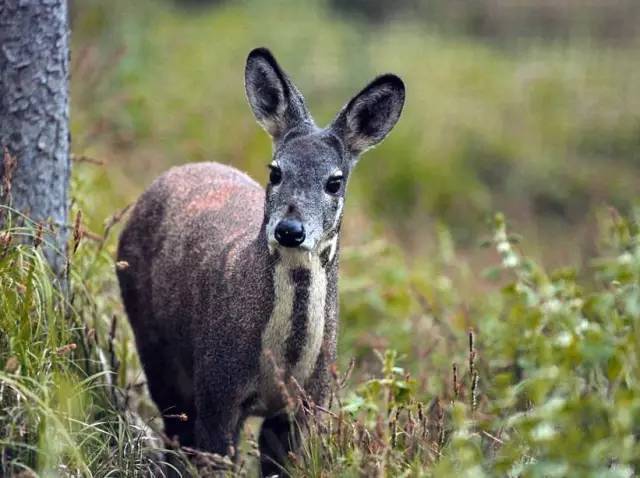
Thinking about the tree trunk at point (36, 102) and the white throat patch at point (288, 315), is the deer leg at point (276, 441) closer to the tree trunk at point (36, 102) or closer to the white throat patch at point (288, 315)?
the white throat patch at point (288, 315)

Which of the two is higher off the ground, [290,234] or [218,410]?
[290,234]

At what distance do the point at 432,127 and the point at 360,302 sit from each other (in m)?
4.53

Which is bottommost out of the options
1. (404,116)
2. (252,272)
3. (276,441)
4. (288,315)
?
(276,441)

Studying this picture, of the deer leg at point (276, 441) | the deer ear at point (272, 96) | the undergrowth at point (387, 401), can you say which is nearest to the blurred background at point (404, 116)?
the deer leg at point (276, 441)

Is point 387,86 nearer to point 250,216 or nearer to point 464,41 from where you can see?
point 250,216

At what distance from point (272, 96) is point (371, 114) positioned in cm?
45

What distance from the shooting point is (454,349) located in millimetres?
7457

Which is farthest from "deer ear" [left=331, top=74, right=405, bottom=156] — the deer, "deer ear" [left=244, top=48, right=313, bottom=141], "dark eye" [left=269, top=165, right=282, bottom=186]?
"dark eye" [left=269, top=165, right=282, bottom=186]

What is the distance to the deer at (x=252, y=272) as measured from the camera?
16.0ft

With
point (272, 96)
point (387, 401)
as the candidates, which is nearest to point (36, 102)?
point (272, 96)

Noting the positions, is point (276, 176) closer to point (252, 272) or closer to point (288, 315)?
point (252, 272)

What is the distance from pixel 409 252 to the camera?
1072 cm

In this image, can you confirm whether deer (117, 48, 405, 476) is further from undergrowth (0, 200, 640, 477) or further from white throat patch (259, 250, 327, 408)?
undergrowth (0, 200, 640, 477)

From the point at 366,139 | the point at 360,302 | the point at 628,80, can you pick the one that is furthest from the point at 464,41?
the point at 366,139
